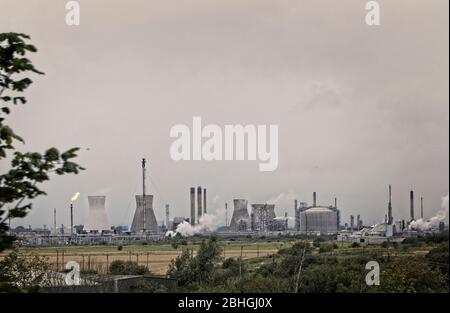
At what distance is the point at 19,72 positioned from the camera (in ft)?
10.4

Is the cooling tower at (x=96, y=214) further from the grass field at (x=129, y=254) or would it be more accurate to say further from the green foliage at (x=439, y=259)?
the green foliage at (x=439, y=259)

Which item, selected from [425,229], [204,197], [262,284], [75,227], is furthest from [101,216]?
[262,284]

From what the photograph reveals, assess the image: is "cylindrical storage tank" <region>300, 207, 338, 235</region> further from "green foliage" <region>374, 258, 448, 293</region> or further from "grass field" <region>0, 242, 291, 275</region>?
"green foliage" <region>374, 258, 448, 293</region>

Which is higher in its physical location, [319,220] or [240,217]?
A: [240,217]

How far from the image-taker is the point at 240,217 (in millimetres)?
52281

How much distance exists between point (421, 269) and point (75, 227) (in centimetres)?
3537

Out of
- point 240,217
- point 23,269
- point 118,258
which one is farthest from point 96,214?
point 23,269

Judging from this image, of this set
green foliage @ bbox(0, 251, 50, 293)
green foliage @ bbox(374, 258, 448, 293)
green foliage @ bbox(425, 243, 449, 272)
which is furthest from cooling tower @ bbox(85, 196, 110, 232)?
green foliage @ bbox(374, 258, 448, 293)

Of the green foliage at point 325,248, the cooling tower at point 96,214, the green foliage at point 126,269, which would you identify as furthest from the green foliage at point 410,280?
the cooling tower at point 96,214

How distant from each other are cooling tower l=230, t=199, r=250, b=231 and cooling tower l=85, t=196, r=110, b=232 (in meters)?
10.3

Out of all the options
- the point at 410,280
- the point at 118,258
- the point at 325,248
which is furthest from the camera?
the point at 325,248

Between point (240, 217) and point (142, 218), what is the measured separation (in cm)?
751

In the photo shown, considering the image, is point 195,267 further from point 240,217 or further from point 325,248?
point 240,217
